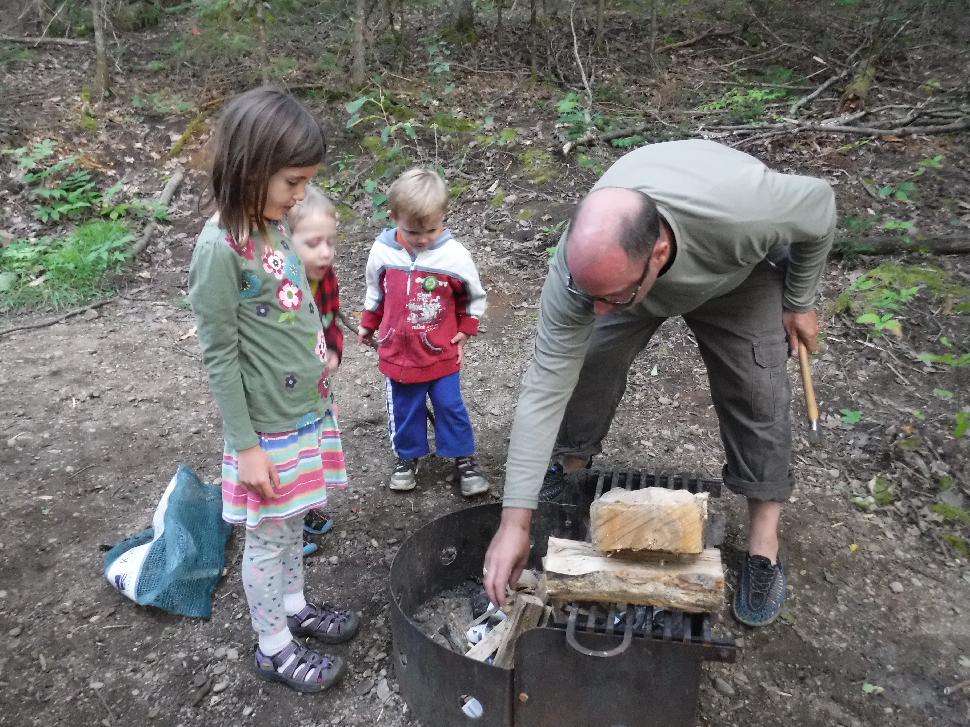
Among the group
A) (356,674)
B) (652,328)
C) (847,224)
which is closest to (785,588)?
(652,328)

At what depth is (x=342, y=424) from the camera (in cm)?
403

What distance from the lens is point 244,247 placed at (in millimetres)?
2018

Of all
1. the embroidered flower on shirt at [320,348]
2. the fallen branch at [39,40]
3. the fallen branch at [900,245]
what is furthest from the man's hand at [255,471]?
the fallen branch at [39,40]

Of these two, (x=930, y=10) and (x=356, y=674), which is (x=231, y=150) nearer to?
(x=356, y=674)

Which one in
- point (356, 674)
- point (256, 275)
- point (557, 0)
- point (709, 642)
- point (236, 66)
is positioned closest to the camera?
point (709, 642)

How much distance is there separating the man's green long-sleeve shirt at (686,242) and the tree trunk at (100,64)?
273 inches

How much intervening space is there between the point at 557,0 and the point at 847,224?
5.36m

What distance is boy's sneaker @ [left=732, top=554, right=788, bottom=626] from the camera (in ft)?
8.95

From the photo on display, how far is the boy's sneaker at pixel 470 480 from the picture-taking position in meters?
3.41

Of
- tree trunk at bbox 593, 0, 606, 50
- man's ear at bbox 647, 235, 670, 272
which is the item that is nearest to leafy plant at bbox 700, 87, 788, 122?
tree trunk at bbox 593, 0, 606, 50

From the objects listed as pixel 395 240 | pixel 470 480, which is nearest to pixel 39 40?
pixel 395 240

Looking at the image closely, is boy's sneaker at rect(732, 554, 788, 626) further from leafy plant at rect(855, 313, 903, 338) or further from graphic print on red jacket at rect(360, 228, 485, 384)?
leafy plant at rect(855, 313, 903, 338)

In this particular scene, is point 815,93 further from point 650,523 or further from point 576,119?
point 650,523

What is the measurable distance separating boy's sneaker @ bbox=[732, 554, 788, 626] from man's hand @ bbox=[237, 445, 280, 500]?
176cm
